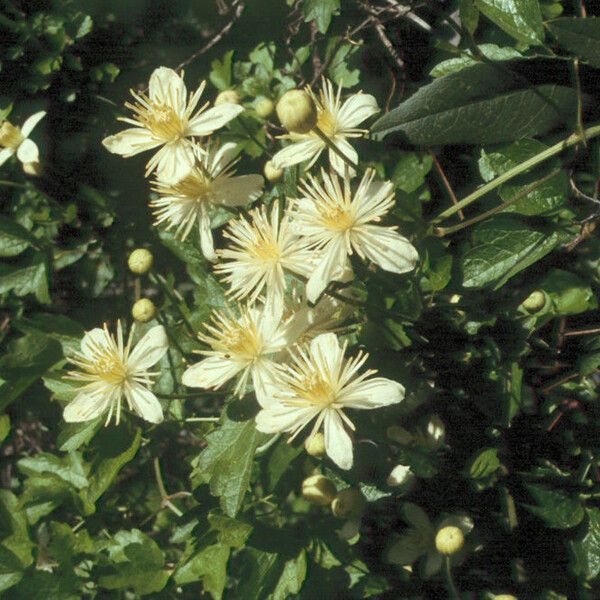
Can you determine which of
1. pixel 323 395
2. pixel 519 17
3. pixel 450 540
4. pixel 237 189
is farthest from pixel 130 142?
pixel 450 540

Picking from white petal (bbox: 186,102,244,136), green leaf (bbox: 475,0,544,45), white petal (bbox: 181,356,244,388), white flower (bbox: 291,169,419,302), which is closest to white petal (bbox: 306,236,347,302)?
white flower (bbox: 291,169,419,302)

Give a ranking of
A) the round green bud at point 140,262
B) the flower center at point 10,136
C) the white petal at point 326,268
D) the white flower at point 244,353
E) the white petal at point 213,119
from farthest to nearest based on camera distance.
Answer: the flower center at point 10,136, the round green bud at point 140,262, the white petal at point 213,119, the white flower at point 244,353, the white petal at point 326,268

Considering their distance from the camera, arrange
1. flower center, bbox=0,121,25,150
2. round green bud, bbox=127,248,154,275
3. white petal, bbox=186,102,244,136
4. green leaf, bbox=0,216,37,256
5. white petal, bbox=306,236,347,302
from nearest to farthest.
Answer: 1. white petal, bbox=306,236,347,302
2. white petal, bbox=186,102,244,136
3. round green bud, bbox=127,248,154,275
4. flower center, bbox=0,121,25,150
5. green leaf, bbox=0,216,37,256

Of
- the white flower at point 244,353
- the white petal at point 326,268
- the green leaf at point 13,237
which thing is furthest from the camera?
the green leaf at point 13,237

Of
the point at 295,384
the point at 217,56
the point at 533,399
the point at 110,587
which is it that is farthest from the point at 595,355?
the point at 217,56

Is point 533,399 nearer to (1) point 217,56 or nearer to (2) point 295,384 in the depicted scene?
(2) point 295,384

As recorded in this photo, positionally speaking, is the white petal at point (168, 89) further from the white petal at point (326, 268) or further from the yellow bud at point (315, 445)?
the yellow bud at point (315, 445)

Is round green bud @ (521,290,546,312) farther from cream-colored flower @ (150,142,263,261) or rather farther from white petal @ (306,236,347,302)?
cream-colored flower @ (150,142,263,261)

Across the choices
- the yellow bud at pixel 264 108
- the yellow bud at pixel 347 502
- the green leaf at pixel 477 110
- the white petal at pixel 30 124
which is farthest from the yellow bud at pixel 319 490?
the white petal at pixel 30 124
